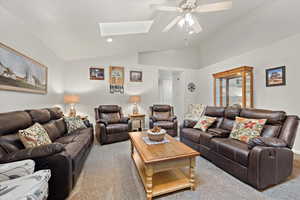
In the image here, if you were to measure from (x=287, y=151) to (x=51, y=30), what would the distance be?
4253 mm

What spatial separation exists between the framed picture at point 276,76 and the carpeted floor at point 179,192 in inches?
66.3

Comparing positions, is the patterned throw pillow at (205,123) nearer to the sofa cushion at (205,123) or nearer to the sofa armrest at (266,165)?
the sofa cushion at (205,123)

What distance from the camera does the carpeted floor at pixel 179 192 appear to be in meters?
1.50

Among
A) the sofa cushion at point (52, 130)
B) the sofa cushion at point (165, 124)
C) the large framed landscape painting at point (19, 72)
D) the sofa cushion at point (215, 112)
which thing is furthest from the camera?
the sofa cushion at point (165, 124)

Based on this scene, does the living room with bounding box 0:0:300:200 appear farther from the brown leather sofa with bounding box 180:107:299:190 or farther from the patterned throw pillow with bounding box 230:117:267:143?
the patterned throw pillow with bounding box 230:117:267:143

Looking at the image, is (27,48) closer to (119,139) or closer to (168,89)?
(119,139)

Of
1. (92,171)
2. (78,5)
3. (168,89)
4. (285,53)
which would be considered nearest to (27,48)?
(78,5)

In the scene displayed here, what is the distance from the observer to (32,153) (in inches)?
52.1

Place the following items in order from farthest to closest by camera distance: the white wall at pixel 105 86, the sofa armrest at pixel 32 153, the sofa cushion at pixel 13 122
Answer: the white wall at pixel 105 86 → the sofa cushion at pixel 13 122 → the sofa armrest at pixel 32 153

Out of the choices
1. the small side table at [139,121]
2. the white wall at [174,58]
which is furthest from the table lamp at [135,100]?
the white wall at [174,58]

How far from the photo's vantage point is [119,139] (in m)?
3.40

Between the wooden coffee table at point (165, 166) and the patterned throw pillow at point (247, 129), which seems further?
the patterned throw pillow at point (247, 129)

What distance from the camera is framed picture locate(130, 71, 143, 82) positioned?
4879 mm

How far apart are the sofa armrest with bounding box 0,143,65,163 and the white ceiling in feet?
6.27
